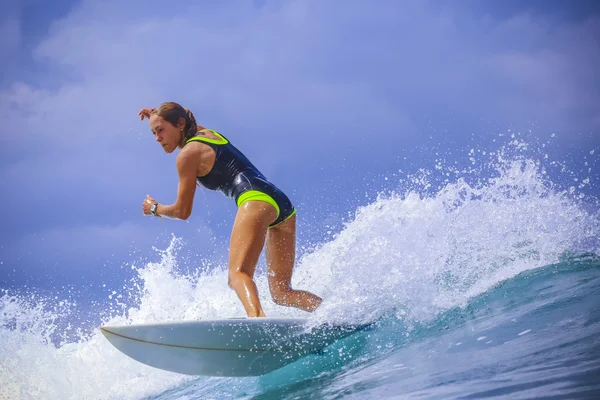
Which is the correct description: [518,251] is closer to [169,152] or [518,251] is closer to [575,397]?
[169,152]

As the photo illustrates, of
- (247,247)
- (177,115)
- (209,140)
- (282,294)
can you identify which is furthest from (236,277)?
(177,115)

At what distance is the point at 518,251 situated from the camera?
623 cm

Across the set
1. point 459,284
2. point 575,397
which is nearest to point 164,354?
point 575,397

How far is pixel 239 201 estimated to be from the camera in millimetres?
4176

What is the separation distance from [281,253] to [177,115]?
4.87 feet

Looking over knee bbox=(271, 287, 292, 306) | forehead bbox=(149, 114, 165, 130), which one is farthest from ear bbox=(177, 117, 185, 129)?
knee bbox=(271, 287, 292, 306)

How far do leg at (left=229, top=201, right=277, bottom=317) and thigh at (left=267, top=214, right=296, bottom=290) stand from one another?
397mm

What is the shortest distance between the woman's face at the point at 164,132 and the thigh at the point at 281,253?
114cm

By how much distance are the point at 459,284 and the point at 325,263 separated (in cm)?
224

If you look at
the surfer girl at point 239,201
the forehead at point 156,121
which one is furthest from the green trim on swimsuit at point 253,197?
the forehead at point 156,121

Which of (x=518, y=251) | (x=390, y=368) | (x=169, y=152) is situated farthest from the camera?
(x=518, y=251)

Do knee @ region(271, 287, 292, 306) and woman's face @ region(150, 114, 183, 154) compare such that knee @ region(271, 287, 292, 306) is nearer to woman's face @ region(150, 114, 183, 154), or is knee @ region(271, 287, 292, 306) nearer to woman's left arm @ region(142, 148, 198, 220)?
woman's left arm @ region(142, 148, 198, 220)

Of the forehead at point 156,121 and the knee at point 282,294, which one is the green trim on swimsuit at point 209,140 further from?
the knee at point 282,294

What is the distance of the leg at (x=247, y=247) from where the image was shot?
380 cm
